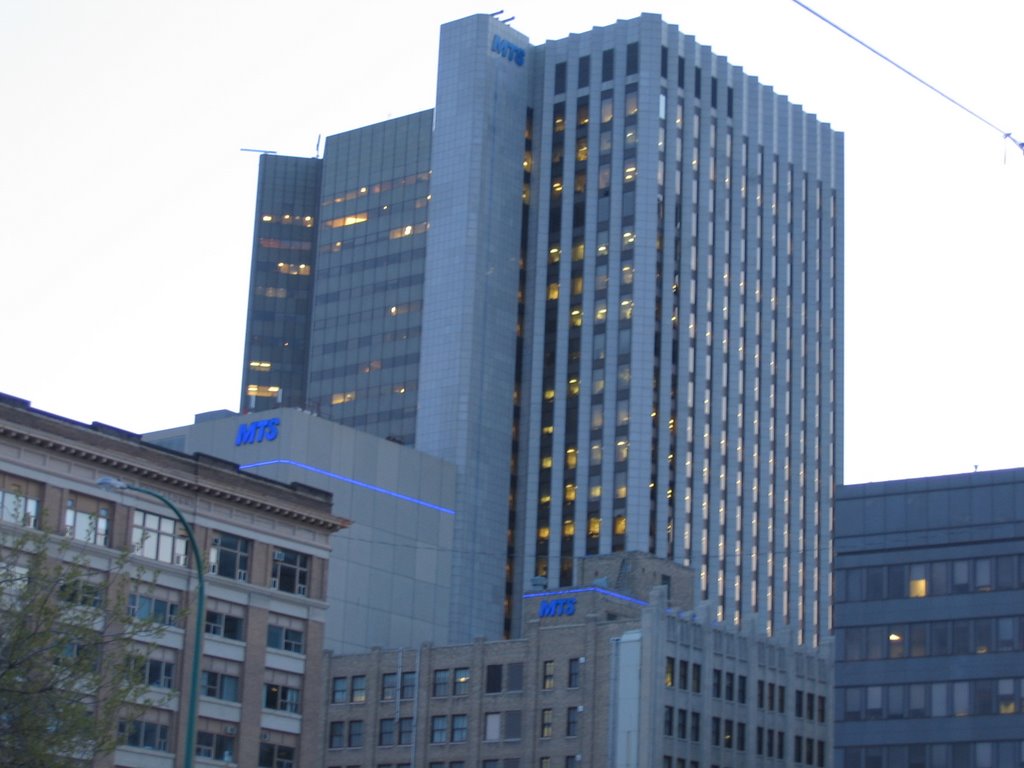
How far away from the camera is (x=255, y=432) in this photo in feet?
481

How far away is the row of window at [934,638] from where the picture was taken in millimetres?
91938

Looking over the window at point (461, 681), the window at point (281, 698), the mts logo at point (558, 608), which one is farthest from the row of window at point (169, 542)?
the mts logo at point (558, 608)

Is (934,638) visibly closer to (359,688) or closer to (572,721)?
(572,721)

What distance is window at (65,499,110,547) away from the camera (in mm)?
80562

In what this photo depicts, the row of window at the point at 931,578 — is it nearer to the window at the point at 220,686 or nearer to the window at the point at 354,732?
the window at the point at 220,686

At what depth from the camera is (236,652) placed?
86.7 metres

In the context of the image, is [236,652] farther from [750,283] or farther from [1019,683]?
[750,283]

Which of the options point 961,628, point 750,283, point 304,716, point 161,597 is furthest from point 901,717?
point 750,283

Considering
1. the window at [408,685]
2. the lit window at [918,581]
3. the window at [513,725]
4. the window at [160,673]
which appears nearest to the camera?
the window at [160,673]

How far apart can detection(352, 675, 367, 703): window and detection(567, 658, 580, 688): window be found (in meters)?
15.2

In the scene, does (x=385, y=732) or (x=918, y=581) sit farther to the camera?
(x=385, y=732)

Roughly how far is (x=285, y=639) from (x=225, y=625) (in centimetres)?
416

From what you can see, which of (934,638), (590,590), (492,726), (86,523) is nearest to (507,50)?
(590,590)

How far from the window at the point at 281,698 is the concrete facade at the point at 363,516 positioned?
144ft
